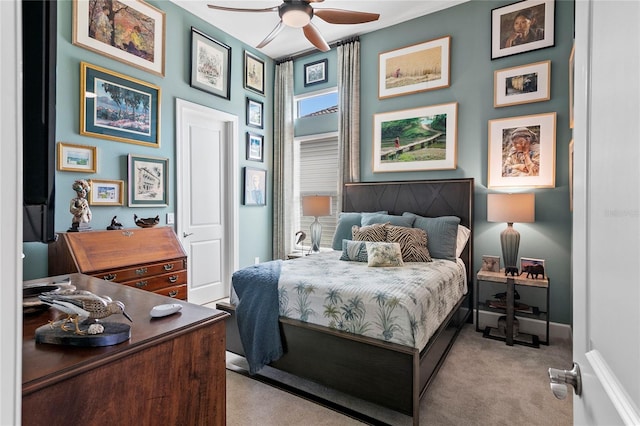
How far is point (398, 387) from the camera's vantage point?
1.79 m

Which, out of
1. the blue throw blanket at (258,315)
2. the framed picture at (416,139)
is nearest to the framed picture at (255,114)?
the framed picture at (416,139)

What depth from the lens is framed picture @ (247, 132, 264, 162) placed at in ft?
15.4

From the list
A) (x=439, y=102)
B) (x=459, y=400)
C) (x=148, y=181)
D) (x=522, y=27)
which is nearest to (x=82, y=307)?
(x=459, y=400)

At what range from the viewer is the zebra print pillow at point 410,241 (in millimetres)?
3039

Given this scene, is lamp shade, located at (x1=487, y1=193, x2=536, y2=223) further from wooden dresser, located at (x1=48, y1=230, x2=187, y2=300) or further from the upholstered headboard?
wooden dresser, located at (x1=48, y1=230, x2=187, y2=300)

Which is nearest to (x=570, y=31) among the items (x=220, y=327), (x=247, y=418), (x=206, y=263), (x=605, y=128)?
(x=605, y=128)

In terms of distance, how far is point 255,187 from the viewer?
4.80 m

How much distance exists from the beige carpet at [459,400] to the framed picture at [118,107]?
2.38m

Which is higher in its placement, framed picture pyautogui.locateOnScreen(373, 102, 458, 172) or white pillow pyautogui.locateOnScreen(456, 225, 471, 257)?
framed picture pyautogui.locateOnScreen(373, 102, 458, 172)

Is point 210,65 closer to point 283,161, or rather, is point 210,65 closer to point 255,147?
point 255,147

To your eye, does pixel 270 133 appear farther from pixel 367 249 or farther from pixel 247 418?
pixel 247 418

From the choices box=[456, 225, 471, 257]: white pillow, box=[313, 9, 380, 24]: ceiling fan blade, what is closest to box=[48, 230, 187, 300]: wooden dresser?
box=[313, 9, 380, 24]: ceiling fan blade

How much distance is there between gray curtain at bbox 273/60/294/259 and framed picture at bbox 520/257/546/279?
2.99m

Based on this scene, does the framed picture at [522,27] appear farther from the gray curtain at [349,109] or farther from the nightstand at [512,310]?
the nightstand at [512,310]
